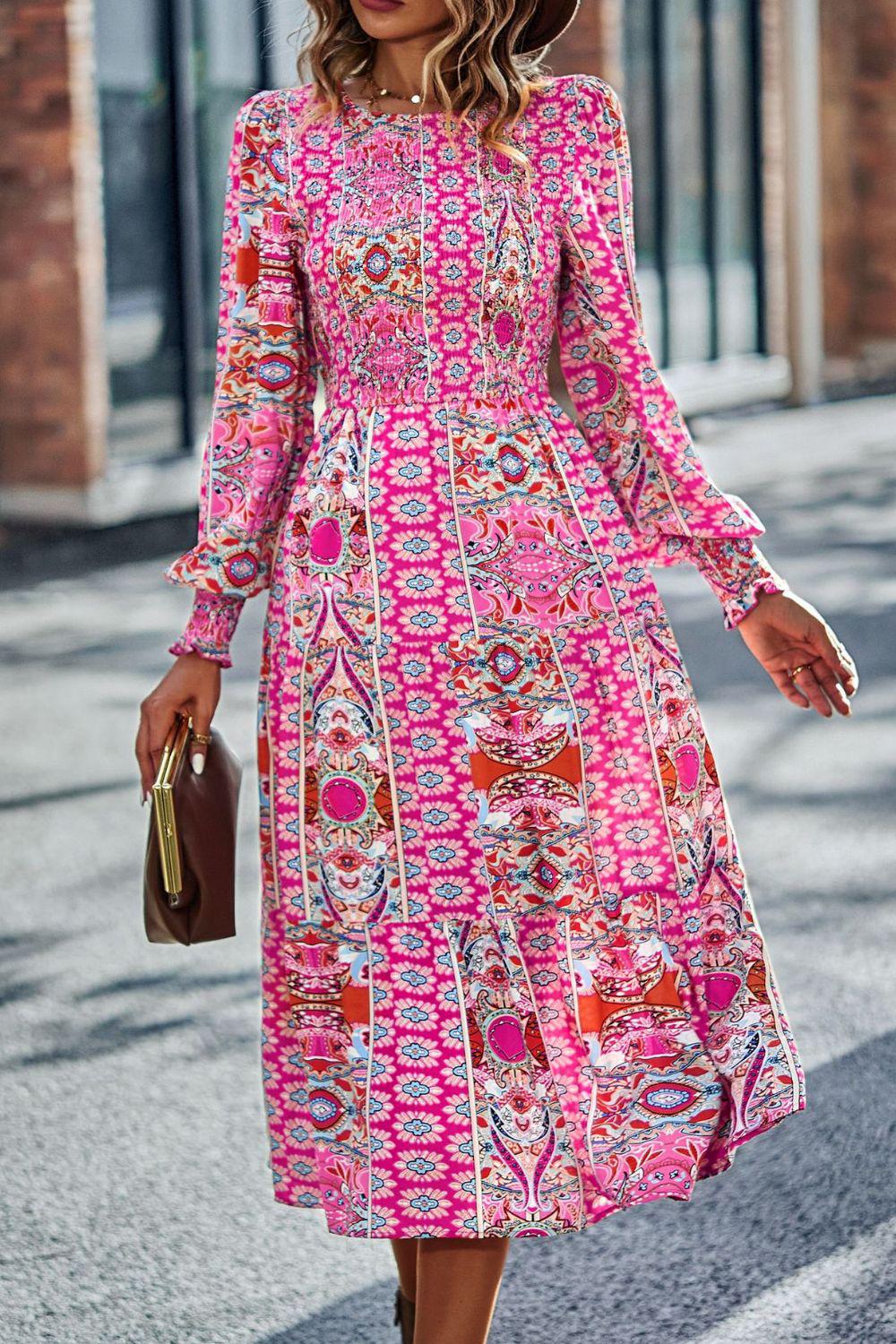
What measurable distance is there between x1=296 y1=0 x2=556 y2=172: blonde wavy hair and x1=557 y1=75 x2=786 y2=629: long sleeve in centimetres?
9

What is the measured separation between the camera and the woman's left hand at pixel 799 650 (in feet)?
8.78

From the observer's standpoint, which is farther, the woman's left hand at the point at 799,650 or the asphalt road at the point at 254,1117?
the asphalt road at the point at 254,1117

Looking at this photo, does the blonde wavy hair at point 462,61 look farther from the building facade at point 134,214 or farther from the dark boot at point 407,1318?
the building facade at point 134,214

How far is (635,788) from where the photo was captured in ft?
8.57

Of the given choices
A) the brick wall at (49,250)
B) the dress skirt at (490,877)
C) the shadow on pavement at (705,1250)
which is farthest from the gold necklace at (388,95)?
the brick wall at (49,250)

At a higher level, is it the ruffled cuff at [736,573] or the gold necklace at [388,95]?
the gold necklace at [388,95]

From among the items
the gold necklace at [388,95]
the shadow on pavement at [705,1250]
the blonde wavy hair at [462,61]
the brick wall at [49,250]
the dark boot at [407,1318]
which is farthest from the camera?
the brick wall at [49,250]

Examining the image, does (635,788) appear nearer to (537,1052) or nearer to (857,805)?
(537,1052)

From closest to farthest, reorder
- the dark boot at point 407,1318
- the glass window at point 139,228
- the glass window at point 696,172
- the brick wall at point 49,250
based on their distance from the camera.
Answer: the dark boot at point 407,1318
the brick wall at point 49,250
the glass window at point 139,228
the glass window at point 696,172

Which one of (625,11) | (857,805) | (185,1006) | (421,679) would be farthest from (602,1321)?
(625,11)

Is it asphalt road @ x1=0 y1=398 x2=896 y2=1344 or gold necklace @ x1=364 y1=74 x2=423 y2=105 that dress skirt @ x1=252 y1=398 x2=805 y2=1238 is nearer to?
gold necklace @ x1=364 y1=74 x2=423 y2=105

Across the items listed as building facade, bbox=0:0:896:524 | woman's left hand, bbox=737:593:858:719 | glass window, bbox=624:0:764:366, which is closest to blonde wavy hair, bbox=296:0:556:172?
woman's left hand, bbox=737:593:858:719

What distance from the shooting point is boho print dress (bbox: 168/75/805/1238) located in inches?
101

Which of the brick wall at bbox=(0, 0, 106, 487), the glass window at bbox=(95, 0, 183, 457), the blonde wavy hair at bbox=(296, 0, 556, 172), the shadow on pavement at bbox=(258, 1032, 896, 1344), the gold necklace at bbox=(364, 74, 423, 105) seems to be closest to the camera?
the blonde wavy hair at bbox=(296, 0, 556, 172)
